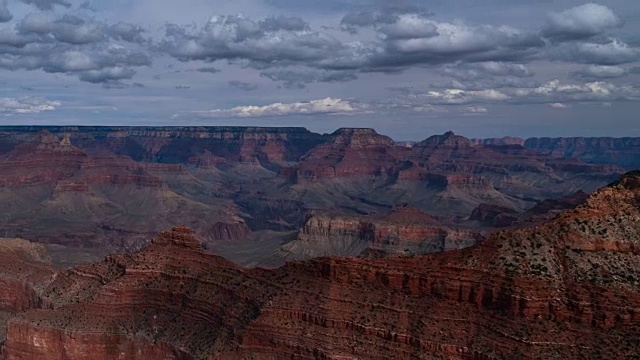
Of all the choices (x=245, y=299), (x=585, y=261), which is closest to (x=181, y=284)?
(x=245, y=299)

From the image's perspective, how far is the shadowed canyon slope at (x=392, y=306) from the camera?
54.8m

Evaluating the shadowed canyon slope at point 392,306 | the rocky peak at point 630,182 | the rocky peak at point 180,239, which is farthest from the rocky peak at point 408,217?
the rocky peak at point 630,182

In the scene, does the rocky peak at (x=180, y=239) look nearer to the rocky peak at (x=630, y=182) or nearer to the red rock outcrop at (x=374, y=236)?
the rocky peak at (x=630, y=182)

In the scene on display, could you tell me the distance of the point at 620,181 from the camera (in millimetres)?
68500

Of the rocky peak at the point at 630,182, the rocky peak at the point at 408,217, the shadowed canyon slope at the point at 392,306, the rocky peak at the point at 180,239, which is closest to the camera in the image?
the shadowed canyon slope at the point at 392,306

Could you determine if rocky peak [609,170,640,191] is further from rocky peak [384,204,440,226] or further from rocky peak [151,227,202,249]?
rocky peak [384,204,440,226]

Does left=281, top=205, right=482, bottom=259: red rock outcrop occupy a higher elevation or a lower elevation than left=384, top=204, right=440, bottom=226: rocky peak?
lower

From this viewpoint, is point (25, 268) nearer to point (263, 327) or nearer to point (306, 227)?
point (263, 327)

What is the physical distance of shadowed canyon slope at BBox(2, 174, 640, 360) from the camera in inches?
2158

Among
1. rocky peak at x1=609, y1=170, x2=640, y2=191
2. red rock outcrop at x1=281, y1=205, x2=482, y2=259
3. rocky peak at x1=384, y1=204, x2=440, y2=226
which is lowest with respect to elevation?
red rock outcrop at x1=281, y1=205, x2=482, y2=259

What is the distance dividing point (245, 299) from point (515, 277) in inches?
1108

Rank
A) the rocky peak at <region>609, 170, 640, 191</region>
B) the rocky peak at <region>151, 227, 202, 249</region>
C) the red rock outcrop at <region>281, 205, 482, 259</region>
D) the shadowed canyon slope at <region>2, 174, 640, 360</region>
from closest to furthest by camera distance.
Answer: the shadowed canyon slope at <region>2, 174, 640, 360</region>, the rocky peak at <region>609, 170, 640, 191</region>, the rocky peak at <region>151, 227, 202, 249</region>, the red rock outcrop at <region>281, 205, 482, 259</region>

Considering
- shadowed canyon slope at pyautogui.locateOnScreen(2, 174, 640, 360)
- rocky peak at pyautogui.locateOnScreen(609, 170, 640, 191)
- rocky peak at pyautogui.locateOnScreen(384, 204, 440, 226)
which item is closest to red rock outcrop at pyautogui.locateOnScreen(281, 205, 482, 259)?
rocky peak at pyautogui.locateOnScreen(384, 204, 440, 226)

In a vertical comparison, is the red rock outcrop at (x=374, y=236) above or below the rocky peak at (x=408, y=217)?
below
